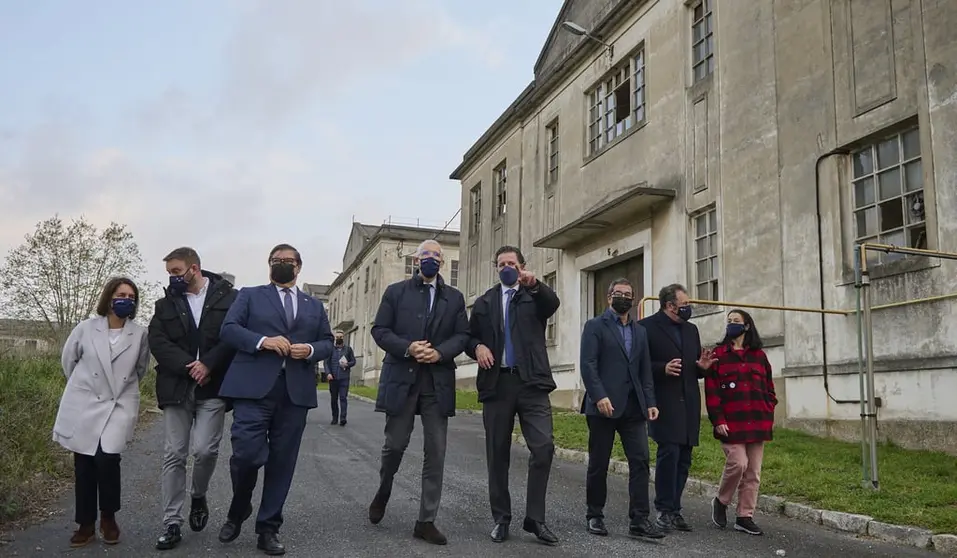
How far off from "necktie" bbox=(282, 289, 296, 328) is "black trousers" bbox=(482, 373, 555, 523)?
1.61m

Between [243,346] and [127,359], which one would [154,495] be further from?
[243,346]

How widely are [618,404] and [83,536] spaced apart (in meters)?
4.01

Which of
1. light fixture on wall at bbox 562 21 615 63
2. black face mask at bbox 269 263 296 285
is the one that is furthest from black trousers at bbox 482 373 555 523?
light fixture on wall at bbox 562 21 615 63

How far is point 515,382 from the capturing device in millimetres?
6020

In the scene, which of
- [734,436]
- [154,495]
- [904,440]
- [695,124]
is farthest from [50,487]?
[695,124]

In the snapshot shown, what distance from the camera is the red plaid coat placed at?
21.8ft

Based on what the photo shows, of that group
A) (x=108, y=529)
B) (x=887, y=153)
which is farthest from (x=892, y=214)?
(x=108, y=529)

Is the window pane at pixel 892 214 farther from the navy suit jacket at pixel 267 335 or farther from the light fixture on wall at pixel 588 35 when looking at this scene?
the light fixture on wall at pixel 588 35

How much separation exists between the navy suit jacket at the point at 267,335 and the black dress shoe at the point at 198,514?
92 centimetres

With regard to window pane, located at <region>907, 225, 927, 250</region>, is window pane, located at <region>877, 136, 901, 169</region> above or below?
above

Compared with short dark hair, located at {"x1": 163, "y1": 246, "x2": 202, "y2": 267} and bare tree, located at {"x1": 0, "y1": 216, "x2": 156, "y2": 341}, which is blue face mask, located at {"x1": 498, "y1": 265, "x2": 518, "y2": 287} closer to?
short dark hair, located at {"x1": 163, "y1": 246, "x2": 202, "y2": 267}

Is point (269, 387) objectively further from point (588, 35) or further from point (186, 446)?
point (588, 35)

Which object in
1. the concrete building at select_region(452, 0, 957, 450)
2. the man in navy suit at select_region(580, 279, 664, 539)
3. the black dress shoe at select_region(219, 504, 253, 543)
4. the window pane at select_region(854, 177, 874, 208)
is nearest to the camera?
the black dress shoe at select_region(219, 504, 253, 543)

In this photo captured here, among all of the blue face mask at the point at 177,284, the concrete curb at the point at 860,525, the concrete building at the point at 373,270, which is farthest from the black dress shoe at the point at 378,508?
the concrete building at the point at 373,270
